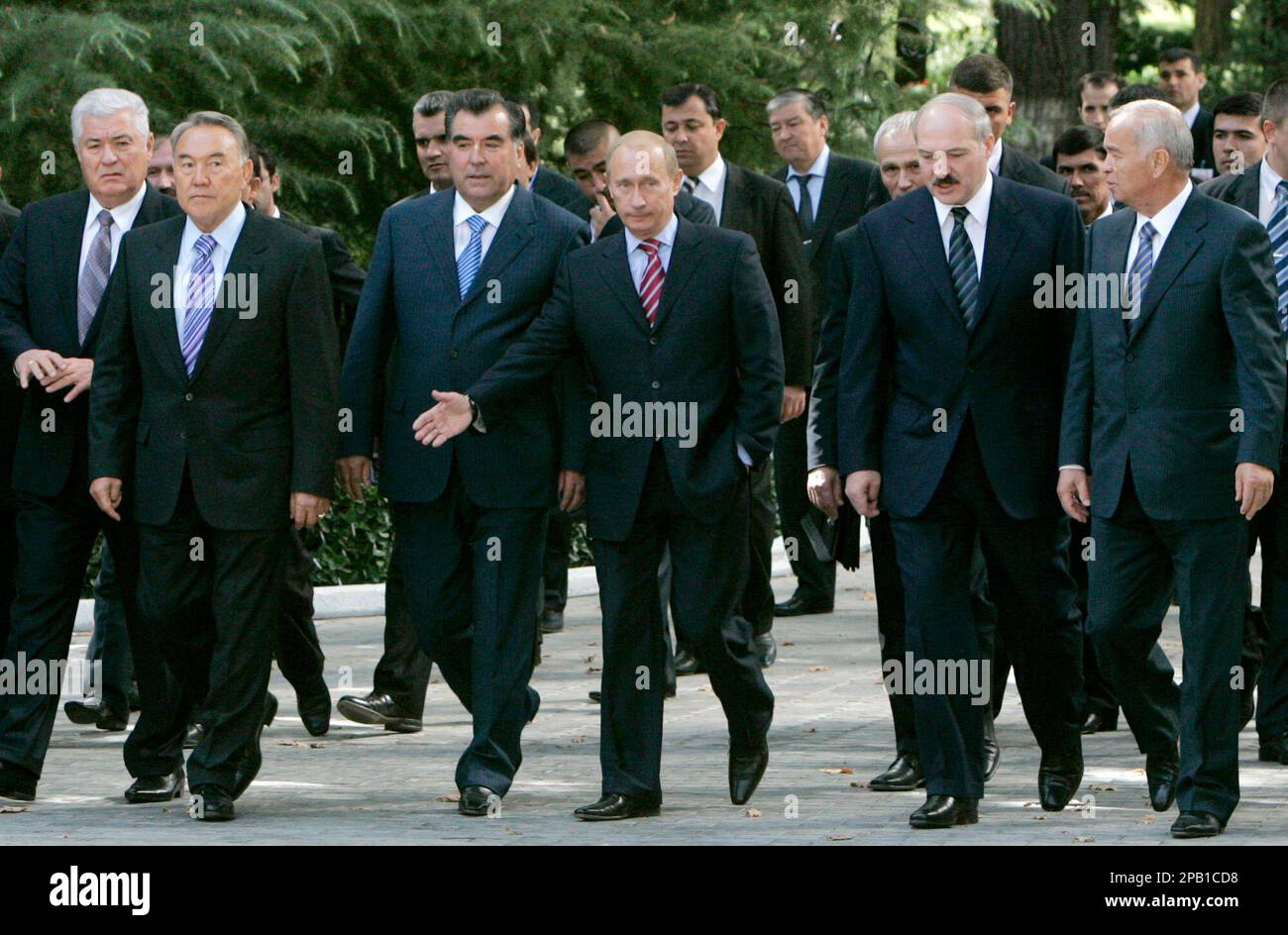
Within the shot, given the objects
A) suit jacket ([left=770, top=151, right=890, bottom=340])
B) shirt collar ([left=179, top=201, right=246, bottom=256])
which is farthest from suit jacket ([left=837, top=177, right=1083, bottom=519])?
suit jacket ([left=770, top=151, right=890, bottom=340])

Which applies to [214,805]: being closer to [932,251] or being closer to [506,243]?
[506,243]

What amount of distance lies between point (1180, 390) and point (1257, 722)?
2.05m

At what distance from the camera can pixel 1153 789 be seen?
7684 millimetres

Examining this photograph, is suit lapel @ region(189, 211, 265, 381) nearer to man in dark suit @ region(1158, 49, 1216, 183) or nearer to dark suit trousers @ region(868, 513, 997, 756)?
dark suit trousers @ region(868, 513, 997, 756)

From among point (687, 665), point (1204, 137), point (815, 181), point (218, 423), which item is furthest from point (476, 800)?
point (1204, 137)

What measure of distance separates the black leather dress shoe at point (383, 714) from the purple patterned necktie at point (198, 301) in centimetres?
241

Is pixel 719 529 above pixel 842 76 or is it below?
below

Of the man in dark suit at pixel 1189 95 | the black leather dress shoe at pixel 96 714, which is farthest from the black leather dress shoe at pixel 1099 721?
the man in dark suit at pixel 1189 95

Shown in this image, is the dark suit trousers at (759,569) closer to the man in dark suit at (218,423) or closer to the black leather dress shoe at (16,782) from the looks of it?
the man in dark suit at (218,423)

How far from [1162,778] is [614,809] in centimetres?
182

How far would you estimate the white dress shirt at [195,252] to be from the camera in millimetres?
7938

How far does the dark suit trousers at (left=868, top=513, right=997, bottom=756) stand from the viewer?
26.8 ft
